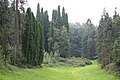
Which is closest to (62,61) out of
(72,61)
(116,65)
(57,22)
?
(72,61)

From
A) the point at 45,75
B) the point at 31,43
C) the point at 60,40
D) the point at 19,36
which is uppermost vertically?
the point at 60,40

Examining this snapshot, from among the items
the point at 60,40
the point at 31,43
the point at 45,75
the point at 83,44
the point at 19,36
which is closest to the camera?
the point at 45,75

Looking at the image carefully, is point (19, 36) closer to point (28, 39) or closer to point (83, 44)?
point (28, 39)

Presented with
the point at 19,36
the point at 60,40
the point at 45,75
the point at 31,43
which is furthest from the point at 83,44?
the point at 45,75

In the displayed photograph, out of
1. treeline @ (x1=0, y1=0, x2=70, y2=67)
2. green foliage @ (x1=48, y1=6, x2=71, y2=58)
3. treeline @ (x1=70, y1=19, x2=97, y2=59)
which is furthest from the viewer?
treeline @ (x1=70, y1=19, x2=97, y2=59)

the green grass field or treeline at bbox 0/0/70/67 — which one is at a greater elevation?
treeline at bbox 0/0/70/67

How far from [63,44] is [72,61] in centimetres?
988

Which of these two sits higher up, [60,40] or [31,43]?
[60,40]

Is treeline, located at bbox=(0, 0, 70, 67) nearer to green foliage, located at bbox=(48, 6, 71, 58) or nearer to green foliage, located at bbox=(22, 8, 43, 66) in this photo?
green foliage, located at bbox=(22, 8, 43, 66)

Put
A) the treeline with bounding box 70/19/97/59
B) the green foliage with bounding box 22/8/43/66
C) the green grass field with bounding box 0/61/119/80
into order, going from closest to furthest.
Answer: the green grass field with bounding box 0/61/119/80 → the green foliage with bounding box 22/8/43/66 → the treeline with bounding box 70/19/97/59

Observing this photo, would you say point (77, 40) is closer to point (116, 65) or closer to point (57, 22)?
point (57, 22)

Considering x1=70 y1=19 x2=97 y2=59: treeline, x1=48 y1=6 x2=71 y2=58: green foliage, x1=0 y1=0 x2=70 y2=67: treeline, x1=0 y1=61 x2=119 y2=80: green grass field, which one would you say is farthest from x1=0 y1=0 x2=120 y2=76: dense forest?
x1=70 y1=19 x2=97 y2=59: treeline

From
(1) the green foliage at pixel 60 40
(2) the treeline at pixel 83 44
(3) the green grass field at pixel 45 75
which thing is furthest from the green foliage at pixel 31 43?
(2) the treeline at pixel 83 44

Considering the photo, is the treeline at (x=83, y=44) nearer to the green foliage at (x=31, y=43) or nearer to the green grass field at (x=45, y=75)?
the green foliage at (x=31, y=43)
